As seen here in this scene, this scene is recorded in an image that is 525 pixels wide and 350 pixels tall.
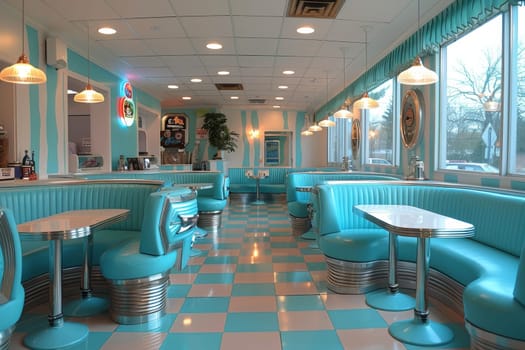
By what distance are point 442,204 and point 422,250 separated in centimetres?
138

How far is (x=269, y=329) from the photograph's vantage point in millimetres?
2814

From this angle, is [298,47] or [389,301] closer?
[389,301]

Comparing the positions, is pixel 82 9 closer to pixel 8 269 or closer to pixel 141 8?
pixel 141 8

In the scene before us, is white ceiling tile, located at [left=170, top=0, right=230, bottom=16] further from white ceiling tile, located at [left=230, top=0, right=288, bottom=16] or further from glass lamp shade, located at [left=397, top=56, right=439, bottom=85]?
glass lamp shade, located at [left=397, top=56, right=439, bottom=85]

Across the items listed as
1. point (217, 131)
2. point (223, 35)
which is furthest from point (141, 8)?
Result: point (217, 131)

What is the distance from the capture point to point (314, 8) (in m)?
4.60

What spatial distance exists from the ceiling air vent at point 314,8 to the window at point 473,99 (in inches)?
61.7

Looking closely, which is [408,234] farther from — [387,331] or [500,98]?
[500,98]

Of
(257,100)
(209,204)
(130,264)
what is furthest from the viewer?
(257,100)

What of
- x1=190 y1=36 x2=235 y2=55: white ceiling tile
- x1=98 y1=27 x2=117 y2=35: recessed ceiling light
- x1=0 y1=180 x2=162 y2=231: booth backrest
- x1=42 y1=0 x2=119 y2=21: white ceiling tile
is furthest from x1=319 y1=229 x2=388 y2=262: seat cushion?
x1=98 y1=27 x2=117 y2=35: recessed ceiling light

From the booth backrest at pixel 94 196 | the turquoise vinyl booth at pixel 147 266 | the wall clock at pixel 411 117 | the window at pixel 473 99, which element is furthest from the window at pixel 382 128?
the turquoise vinyl booth at pixel 147 266

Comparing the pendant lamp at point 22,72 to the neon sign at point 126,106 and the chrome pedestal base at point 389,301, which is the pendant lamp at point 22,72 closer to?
the chrome pedestal base at point 389,301

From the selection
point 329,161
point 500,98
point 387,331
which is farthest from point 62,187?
point 329,161

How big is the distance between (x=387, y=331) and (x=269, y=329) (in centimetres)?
86
